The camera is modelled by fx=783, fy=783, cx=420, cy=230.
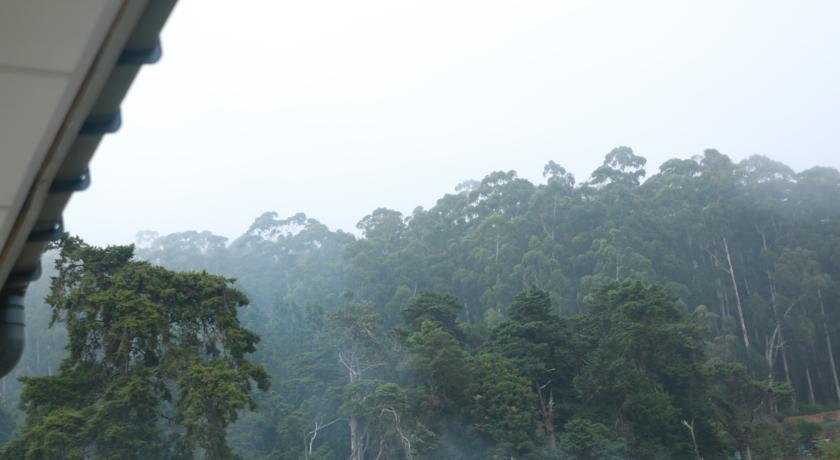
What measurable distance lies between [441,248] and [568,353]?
13.6 m

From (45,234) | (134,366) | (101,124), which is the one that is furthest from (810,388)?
(101,124)

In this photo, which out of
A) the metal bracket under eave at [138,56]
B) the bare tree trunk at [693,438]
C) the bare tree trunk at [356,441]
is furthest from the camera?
the bare tree trunk at [356,441]

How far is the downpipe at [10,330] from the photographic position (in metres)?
1.90

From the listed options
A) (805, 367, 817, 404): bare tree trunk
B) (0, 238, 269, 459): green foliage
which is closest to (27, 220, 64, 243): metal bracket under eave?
(0, 238, 269, 459): green foliage

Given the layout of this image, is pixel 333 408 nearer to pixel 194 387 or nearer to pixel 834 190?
pixel 194 387

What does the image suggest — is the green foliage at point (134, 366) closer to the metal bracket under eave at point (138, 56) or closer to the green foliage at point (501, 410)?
the green foliage at point (501, 410)

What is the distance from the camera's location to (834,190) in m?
31.9

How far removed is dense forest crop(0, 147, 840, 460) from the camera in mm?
14164

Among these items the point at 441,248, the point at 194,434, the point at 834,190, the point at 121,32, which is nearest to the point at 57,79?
the point at 121,32

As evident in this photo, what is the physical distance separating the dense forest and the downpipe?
37.7 feet

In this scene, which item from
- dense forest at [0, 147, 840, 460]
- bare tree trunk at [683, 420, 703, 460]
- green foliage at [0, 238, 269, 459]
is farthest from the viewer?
bare tree trunk at [683, 420, 703, 460]

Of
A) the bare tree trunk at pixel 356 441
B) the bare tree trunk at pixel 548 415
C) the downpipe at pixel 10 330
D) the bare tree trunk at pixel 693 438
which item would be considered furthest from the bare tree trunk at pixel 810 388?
the downpipe at pixel 10 330

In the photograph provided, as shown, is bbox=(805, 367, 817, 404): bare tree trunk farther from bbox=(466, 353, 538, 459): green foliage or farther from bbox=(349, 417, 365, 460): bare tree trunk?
bbox=(349, 417, 365, 460): bare tree trunk

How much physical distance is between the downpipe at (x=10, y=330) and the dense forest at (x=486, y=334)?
11.5 meters
